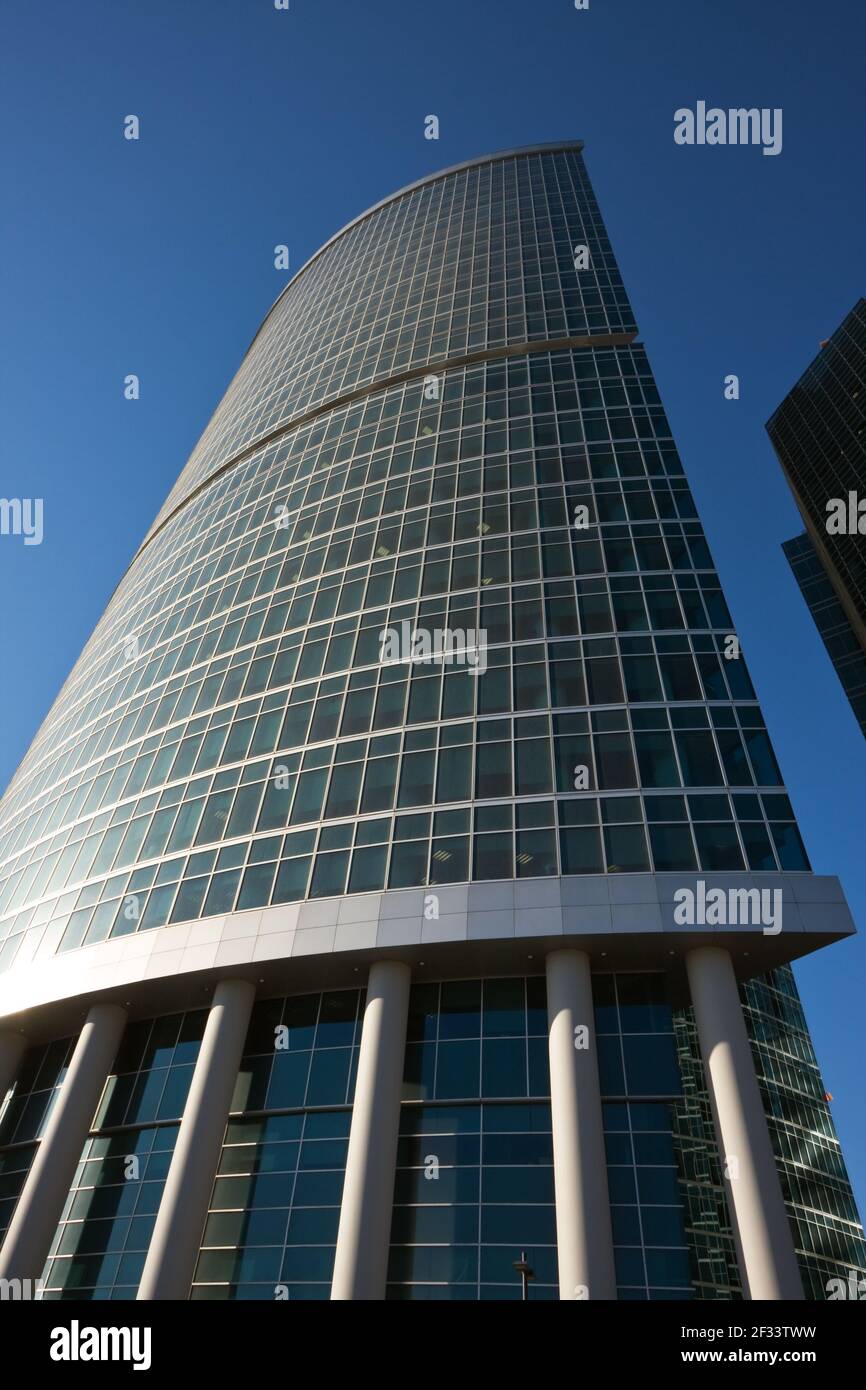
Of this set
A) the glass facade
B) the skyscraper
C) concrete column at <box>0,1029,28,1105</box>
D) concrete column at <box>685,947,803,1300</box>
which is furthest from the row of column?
the glass facade

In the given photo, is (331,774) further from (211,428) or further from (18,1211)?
(211,428)

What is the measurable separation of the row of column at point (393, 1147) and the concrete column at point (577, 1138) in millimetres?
28

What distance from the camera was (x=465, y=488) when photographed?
127 feet

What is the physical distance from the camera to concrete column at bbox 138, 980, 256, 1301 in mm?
20703

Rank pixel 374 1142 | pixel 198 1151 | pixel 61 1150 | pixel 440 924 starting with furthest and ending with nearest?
pixel 61 1150 < pixel 440 924 < pixel 198 1151 < pixel 374 1142

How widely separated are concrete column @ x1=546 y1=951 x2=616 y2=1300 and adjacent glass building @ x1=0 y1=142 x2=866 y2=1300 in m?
0.08

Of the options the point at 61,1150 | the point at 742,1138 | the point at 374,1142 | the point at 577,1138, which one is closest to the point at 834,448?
the point at 742,1138

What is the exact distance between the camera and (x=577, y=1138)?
19797 millimetres

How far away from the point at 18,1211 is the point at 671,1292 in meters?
17.9

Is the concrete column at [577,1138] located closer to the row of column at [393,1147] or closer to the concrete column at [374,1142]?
the row of column at [393,1147]

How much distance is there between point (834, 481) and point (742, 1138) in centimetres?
10048

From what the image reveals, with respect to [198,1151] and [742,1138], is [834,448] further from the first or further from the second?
[198,1151]

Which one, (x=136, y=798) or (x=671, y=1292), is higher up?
(x=136, y=798)
